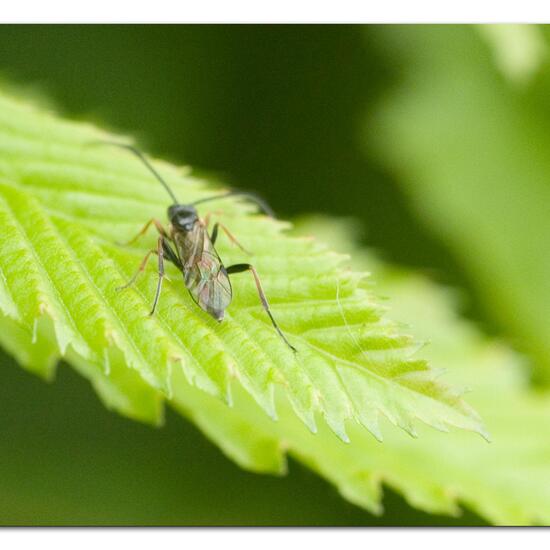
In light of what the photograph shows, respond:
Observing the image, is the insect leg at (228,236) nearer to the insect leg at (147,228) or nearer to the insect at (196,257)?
the insect at (196,257)

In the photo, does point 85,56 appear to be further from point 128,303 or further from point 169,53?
point 128,303

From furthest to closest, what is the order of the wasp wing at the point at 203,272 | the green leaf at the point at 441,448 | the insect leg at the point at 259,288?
1. the green leaf at the point at 441,448
2. the wasp wing at the point at 203,272
3. the insect leg at the point at 259,288
